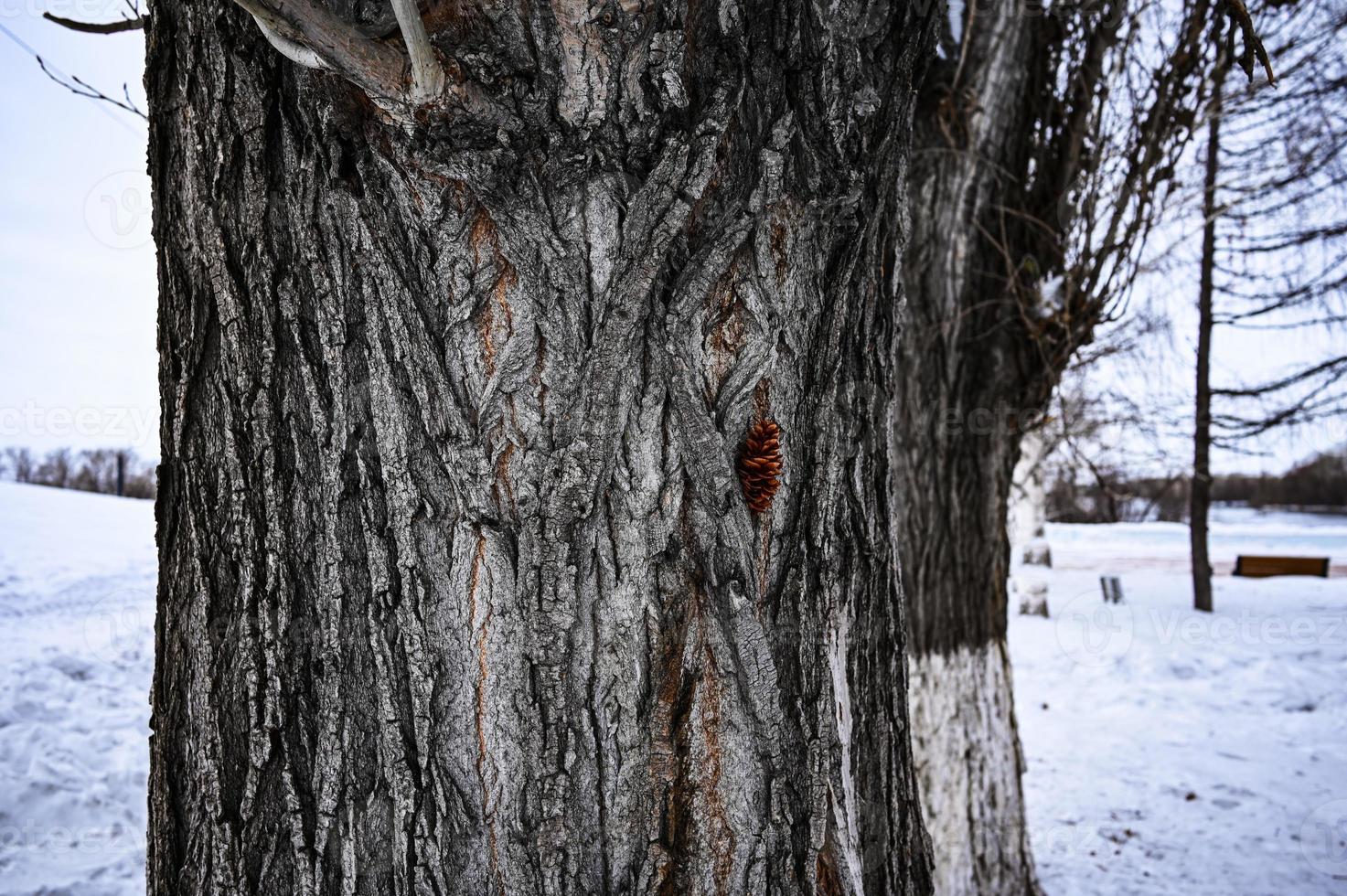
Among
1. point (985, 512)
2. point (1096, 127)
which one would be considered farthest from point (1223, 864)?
point (1096, 127)

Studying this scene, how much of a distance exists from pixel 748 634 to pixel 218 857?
34.4 inches

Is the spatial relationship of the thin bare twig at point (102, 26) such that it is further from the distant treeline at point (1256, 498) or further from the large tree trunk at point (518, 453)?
the distant treeline at point (1256, 498)

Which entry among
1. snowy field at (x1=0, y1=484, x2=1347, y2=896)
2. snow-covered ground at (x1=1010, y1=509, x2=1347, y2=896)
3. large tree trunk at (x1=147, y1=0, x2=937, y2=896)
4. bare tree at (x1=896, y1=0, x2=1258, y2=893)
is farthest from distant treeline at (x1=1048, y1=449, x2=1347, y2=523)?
large tree trunk at (x1=147, y1=0, x2=937, y2=896)

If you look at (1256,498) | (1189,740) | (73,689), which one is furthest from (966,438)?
(1256,498)

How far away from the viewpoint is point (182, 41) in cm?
125

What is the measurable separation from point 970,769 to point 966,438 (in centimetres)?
139

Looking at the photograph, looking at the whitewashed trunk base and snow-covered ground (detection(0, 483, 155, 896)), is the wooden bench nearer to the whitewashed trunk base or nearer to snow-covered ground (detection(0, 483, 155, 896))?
the whitewashed trunk base

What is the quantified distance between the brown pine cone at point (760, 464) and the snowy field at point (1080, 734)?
3.57m

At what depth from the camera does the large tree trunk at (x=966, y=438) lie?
3.18m

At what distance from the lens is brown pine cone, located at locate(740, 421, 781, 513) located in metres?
1.19

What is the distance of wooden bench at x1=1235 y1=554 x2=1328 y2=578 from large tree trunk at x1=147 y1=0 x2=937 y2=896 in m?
14.8

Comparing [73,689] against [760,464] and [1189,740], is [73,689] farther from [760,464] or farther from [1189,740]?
[1189,740]

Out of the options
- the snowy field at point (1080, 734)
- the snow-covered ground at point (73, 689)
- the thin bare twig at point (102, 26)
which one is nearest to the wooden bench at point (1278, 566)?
the snowy field at point (1080, 734)

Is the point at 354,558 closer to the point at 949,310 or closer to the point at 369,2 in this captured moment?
the point at 369,2
